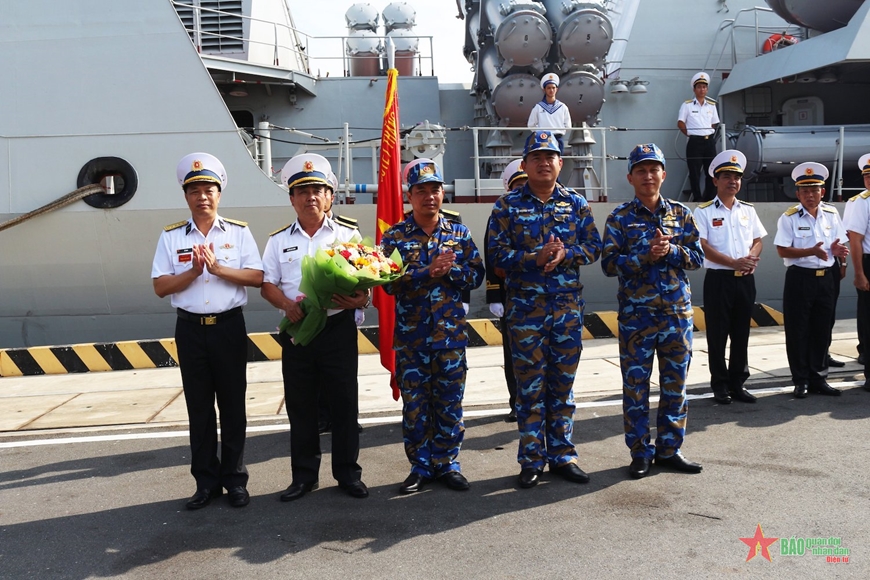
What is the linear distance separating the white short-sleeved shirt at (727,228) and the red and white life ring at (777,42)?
21.1 ft

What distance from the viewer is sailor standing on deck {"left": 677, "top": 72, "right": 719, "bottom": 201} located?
9.06m

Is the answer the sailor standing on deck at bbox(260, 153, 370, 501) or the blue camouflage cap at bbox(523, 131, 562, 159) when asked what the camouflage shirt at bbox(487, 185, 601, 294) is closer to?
the blue camouflage cap at bbox(523, 131, 562, 159)

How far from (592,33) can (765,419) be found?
19.5ft

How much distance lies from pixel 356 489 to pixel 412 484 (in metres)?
0.28

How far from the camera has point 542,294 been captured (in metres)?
3.81

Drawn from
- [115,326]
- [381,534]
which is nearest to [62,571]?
[381,534]

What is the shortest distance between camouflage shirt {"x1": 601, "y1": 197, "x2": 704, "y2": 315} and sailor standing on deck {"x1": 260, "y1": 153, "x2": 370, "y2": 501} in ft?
4.46

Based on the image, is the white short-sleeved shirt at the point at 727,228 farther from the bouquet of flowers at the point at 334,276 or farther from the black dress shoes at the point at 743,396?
the bouquet of flowers at the point at 334,276

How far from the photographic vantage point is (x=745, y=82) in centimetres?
1034

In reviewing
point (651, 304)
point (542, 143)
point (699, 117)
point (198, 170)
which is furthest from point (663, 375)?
point (699, 117)

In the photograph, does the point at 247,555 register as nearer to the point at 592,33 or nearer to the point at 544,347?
the point at 544,347

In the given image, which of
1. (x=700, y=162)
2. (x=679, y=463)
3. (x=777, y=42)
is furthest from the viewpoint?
(x=777, y=42)

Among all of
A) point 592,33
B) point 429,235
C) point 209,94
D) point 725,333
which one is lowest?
point 725,333

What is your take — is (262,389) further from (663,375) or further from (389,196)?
(663,375)
